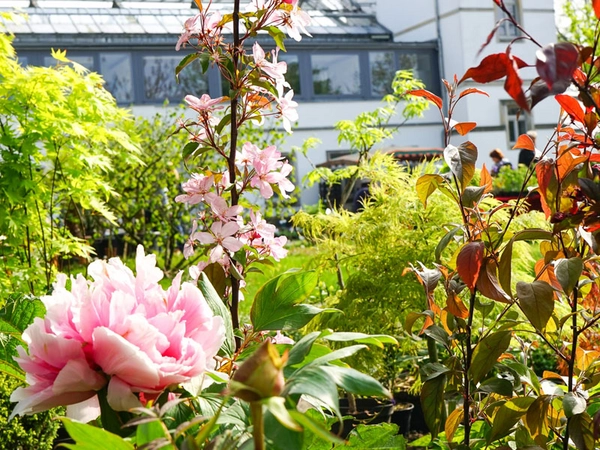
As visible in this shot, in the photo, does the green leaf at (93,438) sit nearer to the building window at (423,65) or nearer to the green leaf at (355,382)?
the green leaf at (355,382)

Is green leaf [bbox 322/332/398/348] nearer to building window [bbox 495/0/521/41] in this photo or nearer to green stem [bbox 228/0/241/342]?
green stem [bbox 228/0/241/342]

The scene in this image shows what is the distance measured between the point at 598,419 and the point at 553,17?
26581mm

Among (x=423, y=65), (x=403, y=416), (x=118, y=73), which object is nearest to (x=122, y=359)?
(x=403, y=416)

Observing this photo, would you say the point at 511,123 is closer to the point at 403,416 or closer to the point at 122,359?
the point at 403,416

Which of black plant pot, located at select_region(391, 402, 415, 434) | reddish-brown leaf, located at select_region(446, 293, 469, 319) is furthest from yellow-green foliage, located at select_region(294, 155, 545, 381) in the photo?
reddish-brown leaf, located at select_region(446, 293, 469, 319)

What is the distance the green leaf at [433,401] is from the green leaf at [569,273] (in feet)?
1.04

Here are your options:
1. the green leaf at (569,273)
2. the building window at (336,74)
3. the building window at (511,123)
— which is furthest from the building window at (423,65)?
the green leaf at (569,273)

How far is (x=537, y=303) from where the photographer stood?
3.89 ft

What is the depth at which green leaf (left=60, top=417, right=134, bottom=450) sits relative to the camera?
662 mm

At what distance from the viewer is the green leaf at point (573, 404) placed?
3.96 feet

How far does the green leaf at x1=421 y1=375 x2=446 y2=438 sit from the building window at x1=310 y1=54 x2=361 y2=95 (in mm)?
21311

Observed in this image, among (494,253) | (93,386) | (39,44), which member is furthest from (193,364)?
(39,44)

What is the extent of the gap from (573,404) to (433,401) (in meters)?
0.24

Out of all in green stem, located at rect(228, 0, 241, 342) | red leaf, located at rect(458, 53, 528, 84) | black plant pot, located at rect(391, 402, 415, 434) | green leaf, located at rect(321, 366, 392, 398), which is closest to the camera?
green leaf, located at rect(321, 366, 392, 398)
